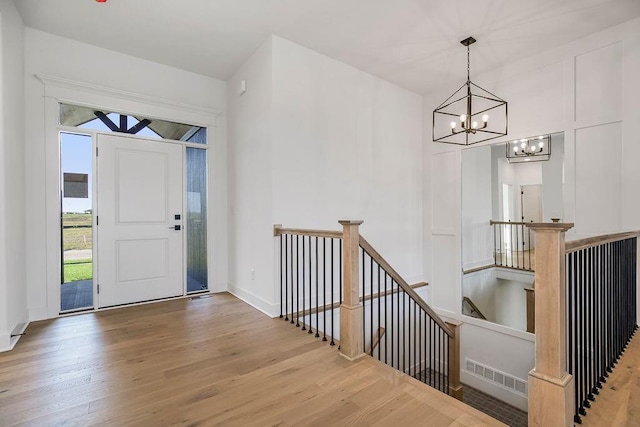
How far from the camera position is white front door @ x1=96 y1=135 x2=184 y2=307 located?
3.56 metres

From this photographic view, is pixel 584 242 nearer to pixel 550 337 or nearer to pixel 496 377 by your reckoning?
pixel 550 337

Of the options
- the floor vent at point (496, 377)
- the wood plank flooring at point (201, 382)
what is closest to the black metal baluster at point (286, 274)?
the wood plank flooring at point (201, 382)

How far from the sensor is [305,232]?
114 inches

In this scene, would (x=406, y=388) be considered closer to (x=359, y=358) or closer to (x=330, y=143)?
(x=359, y=358)

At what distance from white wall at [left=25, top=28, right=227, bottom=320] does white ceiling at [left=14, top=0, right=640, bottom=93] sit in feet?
0.52

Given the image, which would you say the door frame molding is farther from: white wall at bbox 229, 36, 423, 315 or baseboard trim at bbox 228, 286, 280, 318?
baseboard trim at bbox 228, 286, 280, 318

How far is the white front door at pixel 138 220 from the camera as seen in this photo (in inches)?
140

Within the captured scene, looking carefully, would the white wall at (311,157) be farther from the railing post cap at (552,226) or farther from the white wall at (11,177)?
the railing post cap at (552,226)

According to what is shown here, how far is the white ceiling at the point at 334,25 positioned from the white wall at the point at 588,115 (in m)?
0.21

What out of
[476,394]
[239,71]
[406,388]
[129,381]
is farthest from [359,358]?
[239,71]

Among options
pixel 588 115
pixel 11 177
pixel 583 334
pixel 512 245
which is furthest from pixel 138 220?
pixel 588 115

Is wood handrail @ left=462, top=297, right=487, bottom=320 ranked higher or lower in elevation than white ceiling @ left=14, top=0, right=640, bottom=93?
lower

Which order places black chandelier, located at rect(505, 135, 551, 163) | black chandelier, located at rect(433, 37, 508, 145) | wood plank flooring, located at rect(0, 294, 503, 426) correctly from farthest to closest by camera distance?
1. black chandelier, located at rect(433, 37, 508, 145)
2. black chandelier, located at rect(505, 135, 551, 163)
3. wood plank flooring, located at rect(0, 294, 503, 426)

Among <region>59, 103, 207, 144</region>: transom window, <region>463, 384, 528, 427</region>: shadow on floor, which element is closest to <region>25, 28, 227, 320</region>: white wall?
<region>59, 103, 207, 144</region>: transom window
